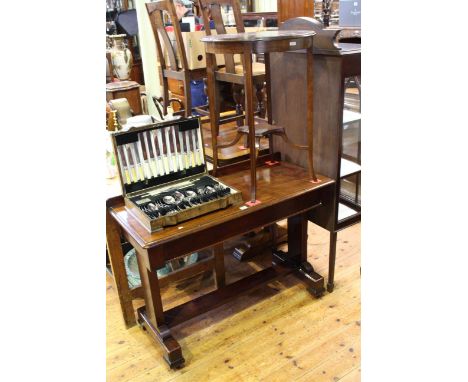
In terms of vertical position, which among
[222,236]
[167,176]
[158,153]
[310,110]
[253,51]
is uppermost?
[253,51]

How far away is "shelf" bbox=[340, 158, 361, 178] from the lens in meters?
2.11

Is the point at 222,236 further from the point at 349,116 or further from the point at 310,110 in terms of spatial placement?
the point at 349,116

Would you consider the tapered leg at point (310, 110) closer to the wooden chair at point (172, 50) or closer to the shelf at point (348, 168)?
the shelf at point (348, 168)

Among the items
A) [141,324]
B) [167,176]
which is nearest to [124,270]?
[141,324]

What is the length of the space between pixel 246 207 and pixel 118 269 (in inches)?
27.0

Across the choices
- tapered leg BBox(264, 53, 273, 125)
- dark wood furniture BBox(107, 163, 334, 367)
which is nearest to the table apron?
dark wood furniture BBox(107, 163, 334, 367)

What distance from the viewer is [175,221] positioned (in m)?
1.61

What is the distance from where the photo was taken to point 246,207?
1.74 m

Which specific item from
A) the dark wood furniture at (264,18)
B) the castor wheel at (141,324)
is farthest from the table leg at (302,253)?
the dark wood furniture at (264,18)

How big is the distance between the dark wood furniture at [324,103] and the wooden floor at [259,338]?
0.65ft

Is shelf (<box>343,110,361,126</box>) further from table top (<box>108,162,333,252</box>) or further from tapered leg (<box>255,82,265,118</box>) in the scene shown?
tapered leg (<box>255,82,265,118</box>)

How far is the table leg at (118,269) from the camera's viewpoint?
6.04 ft
